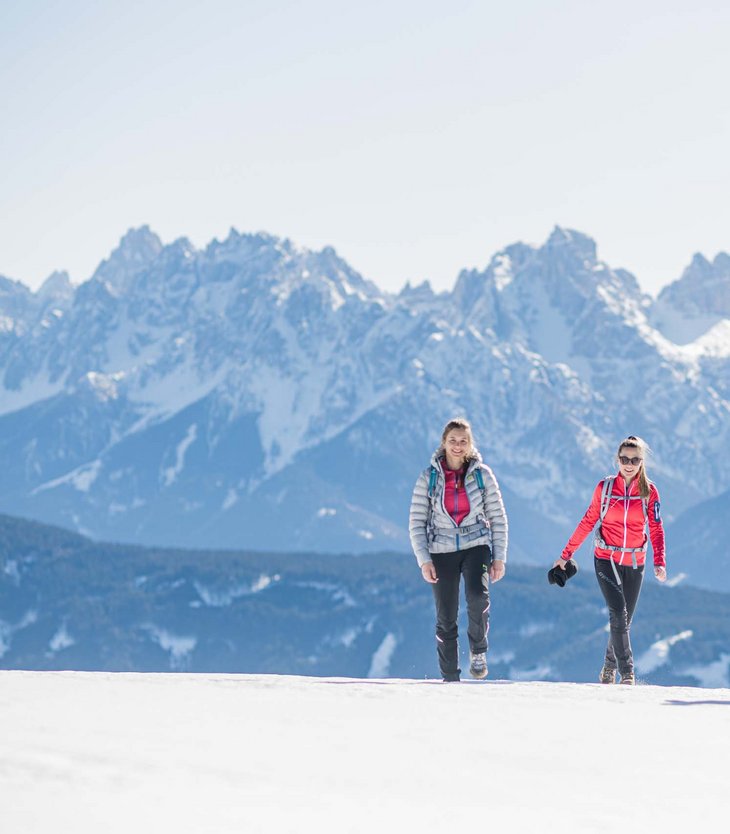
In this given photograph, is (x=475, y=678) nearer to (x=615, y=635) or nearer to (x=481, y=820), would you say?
(x=615, y=635)

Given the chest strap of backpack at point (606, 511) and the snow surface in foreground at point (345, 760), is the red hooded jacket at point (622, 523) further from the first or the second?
the snow surface in foreground at point (345, 760)

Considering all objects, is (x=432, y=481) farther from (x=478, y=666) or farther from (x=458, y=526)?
(x=478, y=666)

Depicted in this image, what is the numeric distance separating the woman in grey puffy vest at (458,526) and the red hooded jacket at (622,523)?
1817 millimetres

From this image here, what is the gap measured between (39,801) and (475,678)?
11.2 meters

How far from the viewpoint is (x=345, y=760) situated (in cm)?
1249

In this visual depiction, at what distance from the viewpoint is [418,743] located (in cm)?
1348

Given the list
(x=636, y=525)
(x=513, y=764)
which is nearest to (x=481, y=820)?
(x=513, y=764)

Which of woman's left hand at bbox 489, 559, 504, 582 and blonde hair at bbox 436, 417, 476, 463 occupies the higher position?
blonde hair at bbox 436, 417, 476, 463

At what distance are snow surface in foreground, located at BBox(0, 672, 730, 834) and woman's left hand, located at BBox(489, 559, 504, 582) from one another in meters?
2.85

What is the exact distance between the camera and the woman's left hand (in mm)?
19984

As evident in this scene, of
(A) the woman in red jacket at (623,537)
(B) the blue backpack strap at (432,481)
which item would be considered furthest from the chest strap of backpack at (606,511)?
(B) the blue backpack strap at (432,481)

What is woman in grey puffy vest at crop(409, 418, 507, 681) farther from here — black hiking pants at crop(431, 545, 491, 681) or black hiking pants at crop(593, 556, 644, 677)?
black hiking pants at crop(593, 556, 644, 677)

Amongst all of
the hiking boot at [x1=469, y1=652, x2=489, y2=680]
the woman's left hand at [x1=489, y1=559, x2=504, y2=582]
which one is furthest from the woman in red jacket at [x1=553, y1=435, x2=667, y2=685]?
the hiking boot at [x1=469, y1=652, x2=489, y2=680]

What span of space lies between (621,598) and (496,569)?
2673mm
